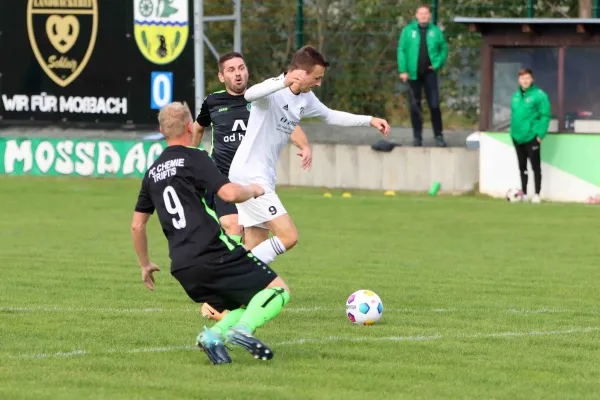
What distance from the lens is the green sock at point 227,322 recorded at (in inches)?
299

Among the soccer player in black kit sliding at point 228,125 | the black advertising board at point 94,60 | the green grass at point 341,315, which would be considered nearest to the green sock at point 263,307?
the green grass at point 341,315

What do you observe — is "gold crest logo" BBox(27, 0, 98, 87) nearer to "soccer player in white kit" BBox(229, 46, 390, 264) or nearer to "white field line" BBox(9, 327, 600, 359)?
"soccer player in white kit" BBox(229, 46, 390, 264)

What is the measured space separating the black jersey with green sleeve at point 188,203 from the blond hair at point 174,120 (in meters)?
0.09

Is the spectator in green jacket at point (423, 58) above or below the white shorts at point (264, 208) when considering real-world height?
above

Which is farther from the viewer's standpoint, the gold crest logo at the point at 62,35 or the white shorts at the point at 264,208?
the gold crest logo at the point at 62,35

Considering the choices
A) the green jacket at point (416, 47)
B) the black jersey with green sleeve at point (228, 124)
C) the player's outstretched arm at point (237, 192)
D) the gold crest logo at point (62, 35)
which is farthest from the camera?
the gold crest logo at point (62, 35)

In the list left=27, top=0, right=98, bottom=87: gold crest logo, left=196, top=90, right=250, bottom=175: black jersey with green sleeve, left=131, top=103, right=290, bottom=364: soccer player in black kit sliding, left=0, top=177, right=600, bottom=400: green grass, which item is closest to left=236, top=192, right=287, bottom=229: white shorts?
left=0, top=177, right=600, bottom=400: green grass

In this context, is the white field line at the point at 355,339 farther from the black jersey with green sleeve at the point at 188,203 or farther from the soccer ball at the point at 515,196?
the soccer ball at the point at 515,196

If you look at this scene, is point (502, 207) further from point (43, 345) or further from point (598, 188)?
point (43, 345)

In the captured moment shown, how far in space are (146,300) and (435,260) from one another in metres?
4.46

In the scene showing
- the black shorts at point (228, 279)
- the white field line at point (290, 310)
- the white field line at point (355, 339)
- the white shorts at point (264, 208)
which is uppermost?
the white shorts at point (264, 208)

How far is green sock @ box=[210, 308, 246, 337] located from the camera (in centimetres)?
759

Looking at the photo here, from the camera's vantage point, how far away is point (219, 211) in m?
10.9

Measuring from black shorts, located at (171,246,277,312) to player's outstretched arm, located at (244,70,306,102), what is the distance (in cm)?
153
